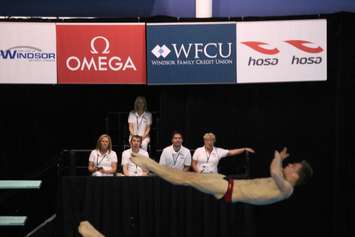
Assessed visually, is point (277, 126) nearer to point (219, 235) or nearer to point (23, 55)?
point (219, 235)

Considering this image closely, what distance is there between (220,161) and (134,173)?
5.52ft

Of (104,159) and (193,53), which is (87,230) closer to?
(104,159)

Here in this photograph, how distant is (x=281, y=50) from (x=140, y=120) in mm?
2342

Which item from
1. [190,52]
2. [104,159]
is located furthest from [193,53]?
[104,159]

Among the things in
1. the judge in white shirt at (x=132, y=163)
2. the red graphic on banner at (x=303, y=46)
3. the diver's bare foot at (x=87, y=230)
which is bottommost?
the diver's bare foot at (x=87, y=230)

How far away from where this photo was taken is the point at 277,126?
31.9ft

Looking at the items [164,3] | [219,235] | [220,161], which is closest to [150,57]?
[164,3]

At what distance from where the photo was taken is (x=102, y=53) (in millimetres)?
9391

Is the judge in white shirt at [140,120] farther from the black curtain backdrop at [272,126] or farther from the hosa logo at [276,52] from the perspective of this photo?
the hosa logo at [276,52]

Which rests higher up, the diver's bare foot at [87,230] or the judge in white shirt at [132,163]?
the judge in white shirt at [132,163]

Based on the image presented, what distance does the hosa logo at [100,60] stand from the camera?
9.38m

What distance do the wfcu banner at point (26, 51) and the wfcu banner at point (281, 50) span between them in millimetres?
2846

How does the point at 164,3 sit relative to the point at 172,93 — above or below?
above

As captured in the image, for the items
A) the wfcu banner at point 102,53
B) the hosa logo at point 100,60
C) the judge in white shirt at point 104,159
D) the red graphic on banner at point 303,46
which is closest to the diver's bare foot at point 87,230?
the judge in white shirt at point 104,159
